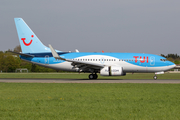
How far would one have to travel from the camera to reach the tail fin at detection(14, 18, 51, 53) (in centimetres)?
3556

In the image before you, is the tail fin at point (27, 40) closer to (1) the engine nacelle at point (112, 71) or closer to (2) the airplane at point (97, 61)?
(2) the airplane at point (97, 61)

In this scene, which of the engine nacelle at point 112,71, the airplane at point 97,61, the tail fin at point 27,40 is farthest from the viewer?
the tail fin at point 27,40

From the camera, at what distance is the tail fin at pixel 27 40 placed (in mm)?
35562

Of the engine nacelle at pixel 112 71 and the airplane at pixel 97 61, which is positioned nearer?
the engine nacelle at pixel 112 71

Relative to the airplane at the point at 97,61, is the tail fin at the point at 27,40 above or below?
above

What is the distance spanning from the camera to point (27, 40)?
1410 inches

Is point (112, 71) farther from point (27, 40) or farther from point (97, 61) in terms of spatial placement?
point (27, 40)

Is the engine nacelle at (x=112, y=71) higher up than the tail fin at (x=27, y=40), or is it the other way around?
the tail fin at (x=27, y=40)

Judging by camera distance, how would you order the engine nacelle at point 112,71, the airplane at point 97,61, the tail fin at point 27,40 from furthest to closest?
the tail fin at point 27,40 → the airplane at point 97,61 → the engine nacelle at point 112,71

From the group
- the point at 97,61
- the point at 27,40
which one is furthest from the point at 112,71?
the point at 27,40

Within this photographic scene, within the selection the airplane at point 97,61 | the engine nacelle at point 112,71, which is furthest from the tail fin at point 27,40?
the engine nacelle at point 112,71

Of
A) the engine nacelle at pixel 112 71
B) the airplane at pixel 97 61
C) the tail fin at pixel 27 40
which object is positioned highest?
the tail fin at pixel 27 40
